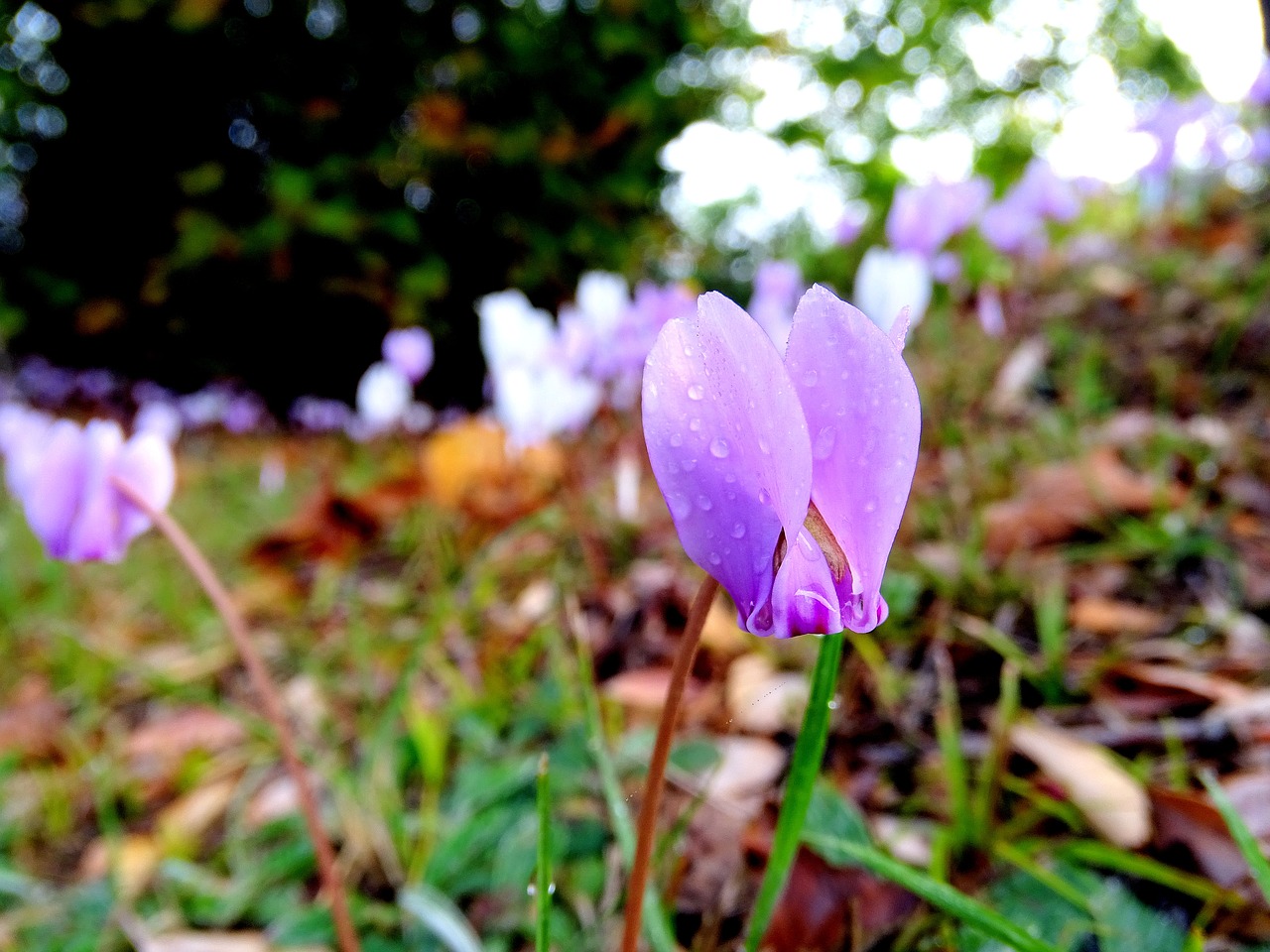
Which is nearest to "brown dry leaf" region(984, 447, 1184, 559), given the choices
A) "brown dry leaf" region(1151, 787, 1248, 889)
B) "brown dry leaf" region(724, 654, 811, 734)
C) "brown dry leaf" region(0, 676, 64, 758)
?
"brown dry leaf" region(724, 654, 811, 734)

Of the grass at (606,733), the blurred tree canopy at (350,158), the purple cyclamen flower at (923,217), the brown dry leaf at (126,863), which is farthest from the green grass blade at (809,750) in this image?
the blurred tree canopy at (350,158)

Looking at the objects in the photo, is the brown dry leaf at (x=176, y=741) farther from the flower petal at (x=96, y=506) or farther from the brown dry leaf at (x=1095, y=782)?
the brown dry leaf at (x=1095, y=782)

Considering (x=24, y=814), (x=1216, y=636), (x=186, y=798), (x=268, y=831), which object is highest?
(x=1216, y=636)

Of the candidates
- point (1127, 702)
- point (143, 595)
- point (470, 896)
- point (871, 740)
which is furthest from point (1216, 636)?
point (143, 595)

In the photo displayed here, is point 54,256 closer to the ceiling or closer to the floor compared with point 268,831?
closer to the floor

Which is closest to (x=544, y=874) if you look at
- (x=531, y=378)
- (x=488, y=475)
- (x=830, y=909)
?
(x=830, y=909)

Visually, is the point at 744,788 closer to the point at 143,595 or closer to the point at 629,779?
the point at 629,779
